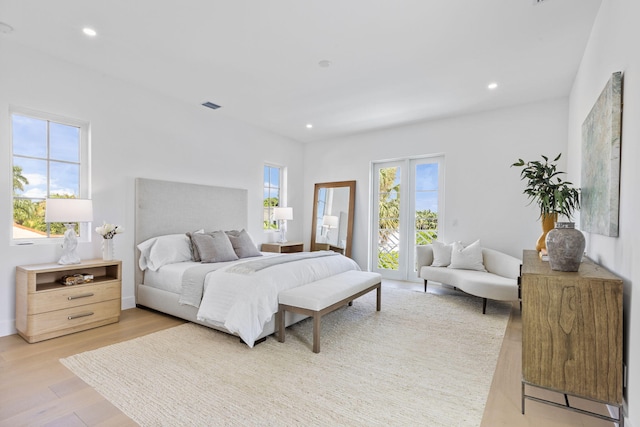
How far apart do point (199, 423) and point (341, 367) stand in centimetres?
109

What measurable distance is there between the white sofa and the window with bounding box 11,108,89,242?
4448mm

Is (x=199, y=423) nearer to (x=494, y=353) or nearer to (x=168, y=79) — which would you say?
(x=494, y=353)

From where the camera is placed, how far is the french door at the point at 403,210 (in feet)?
17.8

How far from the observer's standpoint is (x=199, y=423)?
1.79m

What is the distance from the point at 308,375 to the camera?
7.68 ft

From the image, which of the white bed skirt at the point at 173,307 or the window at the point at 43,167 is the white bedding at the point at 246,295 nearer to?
the white bed skirt at the point at 173,307

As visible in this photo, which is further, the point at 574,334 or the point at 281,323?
the point at 281,323

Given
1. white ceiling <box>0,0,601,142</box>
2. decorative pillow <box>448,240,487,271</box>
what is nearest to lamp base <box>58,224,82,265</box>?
white ceiling <box>0,0,601,142</box>

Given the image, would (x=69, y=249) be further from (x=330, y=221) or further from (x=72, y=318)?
(x=330, y=221)

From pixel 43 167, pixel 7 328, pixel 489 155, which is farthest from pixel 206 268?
pixel 489 155

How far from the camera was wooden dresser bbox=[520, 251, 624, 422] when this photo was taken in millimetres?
1714

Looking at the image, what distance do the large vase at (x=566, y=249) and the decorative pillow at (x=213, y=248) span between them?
3305 mm

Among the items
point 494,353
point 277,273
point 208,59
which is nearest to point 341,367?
point 277,273

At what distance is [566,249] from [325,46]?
8.44 ft
